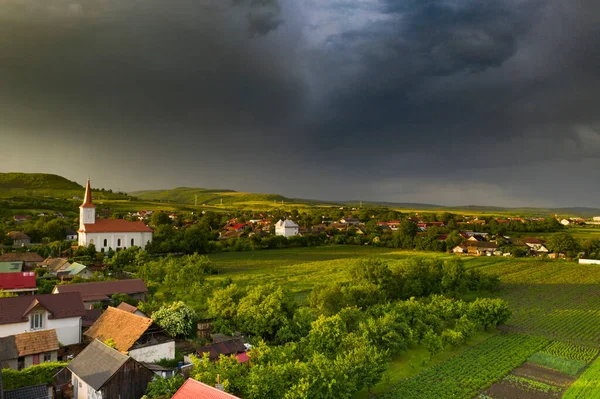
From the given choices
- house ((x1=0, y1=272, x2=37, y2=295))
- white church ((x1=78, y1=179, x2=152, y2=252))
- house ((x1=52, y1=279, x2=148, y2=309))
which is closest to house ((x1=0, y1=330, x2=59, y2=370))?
house ((x1=52, y1=279, x2=148, y2=309))

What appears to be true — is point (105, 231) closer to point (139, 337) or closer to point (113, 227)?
point (113, 227)

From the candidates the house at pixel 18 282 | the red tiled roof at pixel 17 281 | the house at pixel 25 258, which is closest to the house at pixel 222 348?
the house at pixel 18 282

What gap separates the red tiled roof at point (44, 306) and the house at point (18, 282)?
620 inches

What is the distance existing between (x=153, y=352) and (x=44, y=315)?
10.9 m

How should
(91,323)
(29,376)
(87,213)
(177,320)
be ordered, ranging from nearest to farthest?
(29,376)
(177,320)
(91,323)
(87,213)

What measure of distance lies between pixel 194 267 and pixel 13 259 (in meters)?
34.0

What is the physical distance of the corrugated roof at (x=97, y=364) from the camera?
846 inches

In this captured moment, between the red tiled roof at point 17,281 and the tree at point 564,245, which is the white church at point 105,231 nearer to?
the red tiled roof at point 17,281

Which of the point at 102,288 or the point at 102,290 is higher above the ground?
the point at 102,288

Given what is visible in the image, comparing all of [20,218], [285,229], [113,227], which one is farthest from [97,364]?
[20,218]

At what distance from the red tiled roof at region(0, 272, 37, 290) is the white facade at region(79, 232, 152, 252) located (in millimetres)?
40491

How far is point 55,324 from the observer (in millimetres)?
31594

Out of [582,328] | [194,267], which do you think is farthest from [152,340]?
[582,328]

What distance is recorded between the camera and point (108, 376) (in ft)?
69.9
